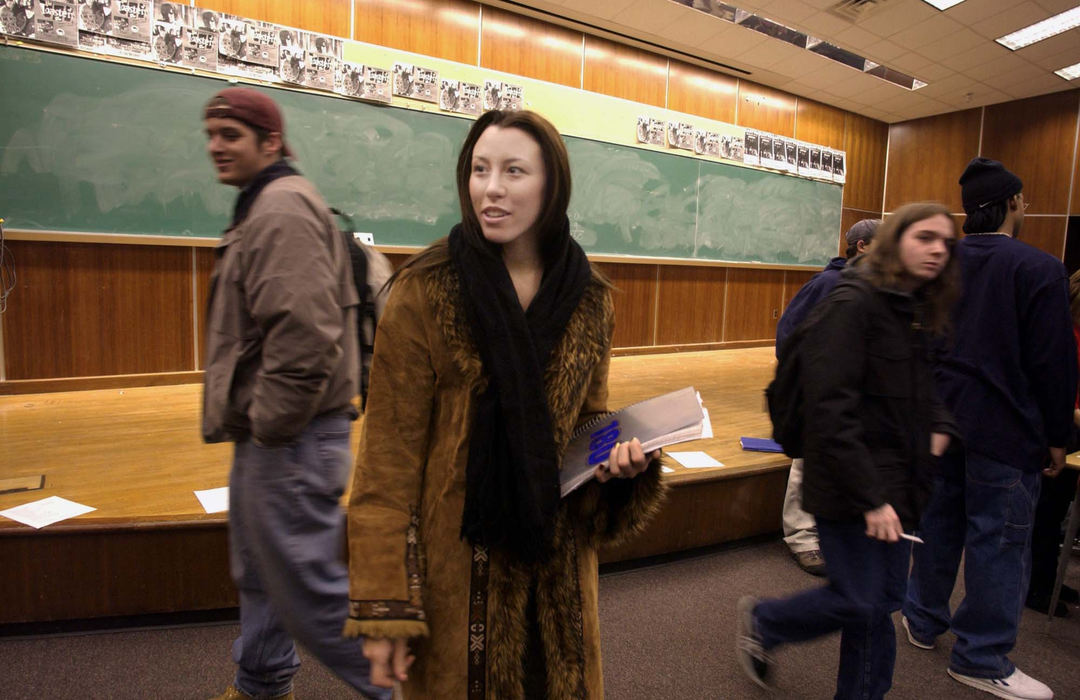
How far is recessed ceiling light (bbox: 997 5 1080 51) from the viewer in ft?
16.6

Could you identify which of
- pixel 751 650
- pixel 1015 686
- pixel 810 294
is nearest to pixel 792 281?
pixel 810 294

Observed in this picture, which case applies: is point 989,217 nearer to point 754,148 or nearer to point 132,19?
point 132,19

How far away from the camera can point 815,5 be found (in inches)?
193

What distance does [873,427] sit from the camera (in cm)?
150

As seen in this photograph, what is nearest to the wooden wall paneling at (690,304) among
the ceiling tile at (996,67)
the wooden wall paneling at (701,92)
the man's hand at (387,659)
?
the wooden wall paneling at (701,92)

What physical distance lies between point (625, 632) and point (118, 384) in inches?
136

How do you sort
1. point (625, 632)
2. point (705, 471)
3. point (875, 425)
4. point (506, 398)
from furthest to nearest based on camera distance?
point (705, 471)
point (625, 632)
point (875, 425)
point (506, 398)

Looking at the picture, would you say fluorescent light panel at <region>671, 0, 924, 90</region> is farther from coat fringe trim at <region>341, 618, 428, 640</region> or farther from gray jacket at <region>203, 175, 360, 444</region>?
coat fringe trim at <region>341, 618, 428, 640</region>

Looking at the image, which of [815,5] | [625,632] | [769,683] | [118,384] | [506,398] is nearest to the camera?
[506,398]

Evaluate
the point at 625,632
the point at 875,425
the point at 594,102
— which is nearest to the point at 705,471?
the point at 625,632

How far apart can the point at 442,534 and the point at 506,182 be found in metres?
0.51

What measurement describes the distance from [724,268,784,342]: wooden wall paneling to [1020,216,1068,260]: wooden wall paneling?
8.46 ft

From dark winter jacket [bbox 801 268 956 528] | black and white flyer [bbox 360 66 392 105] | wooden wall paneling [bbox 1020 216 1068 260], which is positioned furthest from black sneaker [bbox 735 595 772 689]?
wooden wall paneling [bbox 1020 216 1068 260]

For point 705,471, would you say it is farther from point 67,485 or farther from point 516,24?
point 516,24
